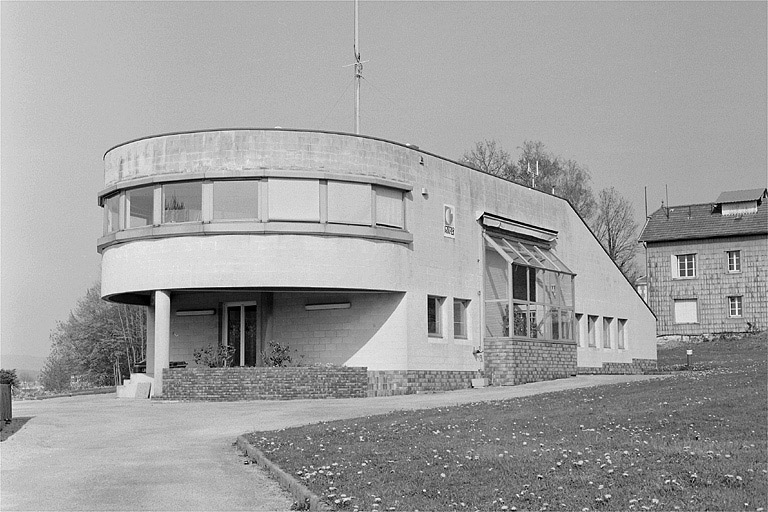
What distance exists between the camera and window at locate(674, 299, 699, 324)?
184ft

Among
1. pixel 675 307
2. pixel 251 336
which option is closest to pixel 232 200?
pixel 251 336

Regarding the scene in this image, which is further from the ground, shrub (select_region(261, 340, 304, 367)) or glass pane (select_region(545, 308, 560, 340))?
glass pane (select_region(545, 308, 560, 340))

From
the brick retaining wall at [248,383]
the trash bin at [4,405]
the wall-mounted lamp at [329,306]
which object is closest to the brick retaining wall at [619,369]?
the wall-mounted lamp at [329,306]

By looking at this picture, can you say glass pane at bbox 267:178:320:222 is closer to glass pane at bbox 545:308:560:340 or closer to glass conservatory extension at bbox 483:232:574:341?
glass conservatory extension at bbox 483:232:574:341

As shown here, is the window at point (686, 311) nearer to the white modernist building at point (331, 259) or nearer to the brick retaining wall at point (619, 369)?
the brick retaining wall at point (619, 369)

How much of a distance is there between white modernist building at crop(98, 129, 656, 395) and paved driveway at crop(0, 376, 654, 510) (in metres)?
3.62

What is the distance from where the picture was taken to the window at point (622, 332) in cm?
4194

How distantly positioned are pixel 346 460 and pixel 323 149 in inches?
633

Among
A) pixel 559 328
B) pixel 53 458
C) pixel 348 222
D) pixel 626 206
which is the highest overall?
pixel 626 206

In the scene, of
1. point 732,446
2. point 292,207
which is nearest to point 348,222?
point 292,207

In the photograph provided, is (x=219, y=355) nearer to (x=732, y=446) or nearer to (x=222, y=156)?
(x=222, y=156)

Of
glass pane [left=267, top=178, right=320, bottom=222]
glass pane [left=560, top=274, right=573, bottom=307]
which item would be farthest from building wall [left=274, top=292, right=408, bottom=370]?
glass pane [left=560, top=274, right=573, bottom=307]

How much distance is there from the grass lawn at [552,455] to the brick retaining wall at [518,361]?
12.6m

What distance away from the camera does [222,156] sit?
1035 inches
